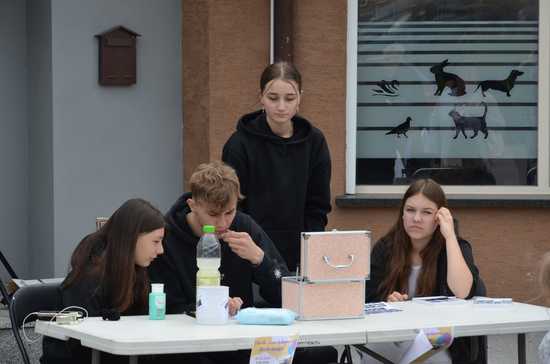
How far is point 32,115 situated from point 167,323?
419cm

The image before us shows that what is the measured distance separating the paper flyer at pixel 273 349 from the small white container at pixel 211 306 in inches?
12.0

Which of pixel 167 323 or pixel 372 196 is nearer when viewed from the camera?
pixel 167 323

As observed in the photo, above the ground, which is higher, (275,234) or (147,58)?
(147,58)

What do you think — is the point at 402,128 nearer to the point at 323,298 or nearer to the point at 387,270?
the point at 387,270

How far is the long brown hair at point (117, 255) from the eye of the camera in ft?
14.3

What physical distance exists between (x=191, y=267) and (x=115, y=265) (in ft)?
1.36

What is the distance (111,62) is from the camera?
774 cm

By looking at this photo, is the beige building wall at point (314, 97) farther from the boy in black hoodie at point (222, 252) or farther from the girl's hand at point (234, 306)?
the girl's hand at point (234, 306)

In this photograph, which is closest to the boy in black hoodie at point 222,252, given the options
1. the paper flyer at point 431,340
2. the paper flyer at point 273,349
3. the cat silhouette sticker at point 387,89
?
the paper flyer at point 273,349

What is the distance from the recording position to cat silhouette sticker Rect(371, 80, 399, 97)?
26.2 feet

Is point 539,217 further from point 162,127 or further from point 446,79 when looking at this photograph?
point 162,127

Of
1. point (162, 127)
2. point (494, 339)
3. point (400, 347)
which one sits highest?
Result: point (162, 127)

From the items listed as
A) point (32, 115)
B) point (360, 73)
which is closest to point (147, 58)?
point (32, 115)

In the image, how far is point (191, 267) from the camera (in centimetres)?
469
